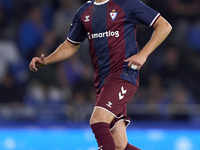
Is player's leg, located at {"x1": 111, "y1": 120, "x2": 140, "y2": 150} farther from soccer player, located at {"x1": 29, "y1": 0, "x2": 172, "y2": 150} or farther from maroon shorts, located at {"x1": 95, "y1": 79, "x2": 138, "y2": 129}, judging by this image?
maroon shorts, located at {"x1": 95, "y1": 79, "x2": 138, "y2": 129}

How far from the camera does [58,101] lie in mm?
7602

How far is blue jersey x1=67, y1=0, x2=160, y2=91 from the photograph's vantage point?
3.51 meters

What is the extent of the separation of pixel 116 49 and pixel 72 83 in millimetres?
4599

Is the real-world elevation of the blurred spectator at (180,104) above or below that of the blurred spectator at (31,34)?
below

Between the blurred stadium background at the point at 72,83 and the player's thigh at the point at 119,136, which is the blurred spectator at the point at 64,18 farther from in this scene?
the player's thigh at the point at 119,136

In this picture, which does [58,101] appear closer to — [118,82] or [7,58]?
[7,58]

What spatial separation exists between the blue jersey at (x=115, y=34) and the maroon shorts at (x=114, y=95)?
0.05m

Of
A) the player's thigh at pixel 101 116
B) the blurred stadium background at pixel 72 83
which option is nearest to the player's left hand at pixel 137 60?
the player's thigh at pixel 101 116

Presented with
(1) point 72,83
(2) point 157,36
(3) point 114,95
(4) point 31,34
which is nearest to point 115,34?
(2) point 157,36

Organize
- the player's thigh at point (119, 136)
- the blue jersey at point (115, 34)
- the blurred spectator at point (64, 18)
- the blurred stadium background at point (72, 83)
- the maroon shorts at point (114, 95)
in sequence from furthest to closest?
the blurred spectator at point (64, 18)
the blurred stadium background at point (72, 83)
the player's thigh at point (119, 136)
the blue jersey at point (115, 34)
the maroon shorts at point (114, 95)

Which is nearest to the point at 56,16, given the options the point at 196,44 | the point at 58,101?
the point at 58,101

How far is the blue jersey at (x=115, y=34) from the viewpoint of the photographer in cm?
351

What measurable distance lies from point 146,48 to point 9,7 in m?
6.28

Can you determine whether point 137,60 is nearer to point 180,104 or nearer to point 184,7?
point 180,104
